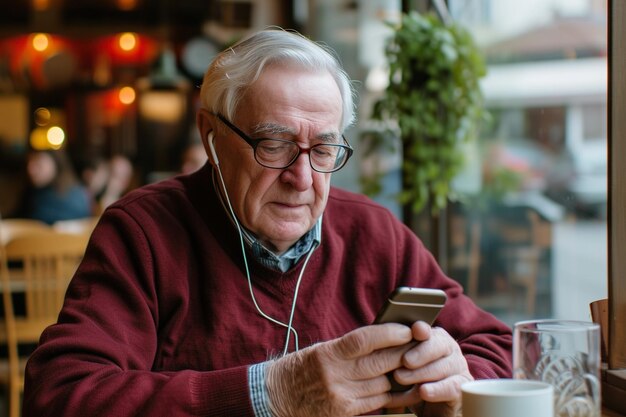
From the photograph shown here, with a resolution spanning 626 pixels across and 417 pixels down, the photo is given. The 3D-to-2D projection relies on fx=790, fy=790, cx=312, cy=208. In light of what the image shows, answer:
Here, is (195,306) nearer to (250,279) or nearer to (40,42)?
(250,279)

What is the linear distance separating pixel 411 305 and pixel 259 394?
0.90ft

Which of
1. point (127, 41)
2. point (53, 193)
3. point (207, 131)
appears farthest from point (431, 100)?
point (127, 41)

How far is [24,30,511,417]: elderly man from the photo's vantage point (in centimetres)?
130

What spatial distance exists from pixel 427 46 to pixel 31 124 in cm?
768

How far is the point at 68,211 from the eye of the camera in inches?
277

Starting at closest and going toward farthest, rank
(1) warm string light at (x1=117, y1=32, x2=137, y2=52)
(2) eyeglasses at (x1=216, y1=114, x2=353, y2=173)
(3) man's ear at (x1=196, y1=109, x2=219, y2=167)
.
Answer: (2) eyeglasses at (x1=216, y1=114, x2=353, y2=173) → (3) man's ear at (x1=196, y1=109, x2=219, y2=167) → (1) warm string light at (x1=117, y1=32, x2=137, y2=52)

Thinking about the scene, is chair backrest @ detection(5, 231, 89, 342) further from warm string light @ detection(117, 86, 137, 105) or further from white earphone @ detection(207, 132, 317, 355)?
warm string light @ detection(117, 86, 137, 105)

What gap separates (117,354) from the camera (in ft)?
4.29

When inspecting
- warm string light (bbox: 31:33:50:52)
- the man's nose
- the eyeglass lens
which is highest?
warm string light (bbox: 31:33:50:52)

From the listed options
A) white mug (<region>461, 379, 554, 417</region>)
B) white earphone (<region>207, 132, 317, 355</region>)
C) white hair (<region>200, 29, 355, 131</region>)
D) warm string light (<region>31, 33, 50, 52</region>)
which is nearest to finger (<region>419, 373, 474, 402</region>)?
white mug (<region>461, 379, 554, 417</region>)

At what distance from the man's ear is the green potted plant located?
1.91 m

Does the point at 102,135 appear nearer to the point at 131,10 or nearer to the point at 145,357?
the point at 131,10

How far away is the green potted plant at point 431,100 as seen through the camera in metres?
3.40

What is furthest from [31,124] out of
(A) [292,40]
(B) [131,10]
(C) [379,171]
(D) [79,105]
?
(A) [292,40]
